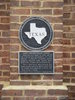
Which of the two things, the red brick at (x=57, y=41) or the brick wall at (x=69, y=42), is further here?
the brick wall at (x=69, y=42)

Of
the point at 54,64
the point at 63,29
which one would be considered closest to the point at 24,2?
the point at 63,29

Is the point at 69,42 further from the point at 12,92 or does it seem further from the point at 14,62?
the point at 12,92

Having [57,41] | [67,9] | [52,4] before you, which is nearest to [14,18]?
[52,4]

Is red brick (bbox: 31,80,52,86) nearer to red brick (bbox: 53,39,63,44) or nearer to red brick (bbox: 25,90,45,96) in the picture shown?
red brick (bbox: 25,90,45,96)

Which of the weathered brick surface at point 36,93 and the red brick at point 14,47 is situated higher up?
the red brick at point 14,47

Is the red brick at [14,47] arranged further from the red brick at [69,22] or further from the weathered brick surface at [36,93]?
the red brick at [69,22]

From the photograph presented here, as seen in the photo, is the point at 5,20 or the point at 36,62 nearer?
the point at 36,62

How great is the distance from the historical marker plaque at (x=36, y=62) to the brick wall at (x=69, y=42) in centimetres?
35

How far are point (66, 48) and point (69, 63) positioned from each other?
0.24 m

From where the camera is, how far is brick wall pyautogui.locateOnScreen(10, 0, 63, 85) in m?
4.24

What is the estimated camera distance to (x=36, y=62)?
13.9 ft

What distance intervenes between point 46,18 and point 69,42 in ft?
1.85

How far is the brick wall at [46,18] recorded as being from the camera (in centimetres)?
424

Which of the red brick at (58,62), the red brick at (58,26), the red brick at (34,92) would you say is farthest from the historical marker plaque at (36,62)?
the red brick at (58,26)
